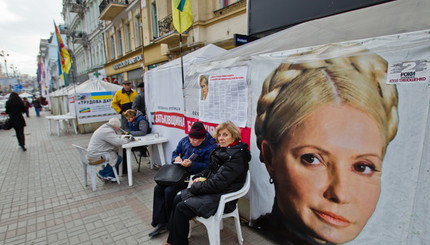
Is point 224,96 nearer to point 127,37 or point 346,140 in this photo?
point 346,140

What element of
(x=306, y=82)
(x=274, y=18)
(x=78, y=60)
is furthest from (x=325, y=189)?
(x=78, y=60)

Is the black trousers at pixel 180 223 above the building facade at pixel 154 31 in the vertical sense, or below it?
below

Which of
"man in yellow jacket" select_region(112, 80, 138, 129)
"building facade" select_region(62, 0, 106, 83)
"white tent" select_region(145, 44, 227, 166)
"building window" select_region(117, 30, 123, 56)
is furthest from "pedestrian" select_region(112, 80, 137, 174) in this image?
"building facade" select_region(62, 0, 106, 83)

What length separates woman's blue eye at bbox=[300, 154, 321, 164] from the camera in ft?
7.54

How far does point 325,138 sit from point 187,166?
1692 mm

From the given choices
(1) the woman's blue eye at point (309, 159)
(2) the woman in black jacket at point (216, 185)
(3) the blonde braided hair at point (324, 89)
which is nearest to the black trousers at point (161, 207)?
(2) the woman in black jacket at point (216, 185)

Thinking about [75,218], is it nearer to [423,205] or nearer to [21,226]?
[21,226]

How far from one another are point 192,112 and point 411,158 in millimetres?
3041

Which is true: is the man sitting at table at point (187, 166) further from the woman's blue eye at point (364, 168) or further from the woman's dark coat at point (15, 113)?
the woman's dark coat at point (15, 113)

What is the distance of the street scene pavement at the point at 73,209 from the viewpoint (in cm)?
311

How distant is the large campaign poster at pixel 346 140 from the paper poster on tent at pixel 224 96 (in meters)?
0.20

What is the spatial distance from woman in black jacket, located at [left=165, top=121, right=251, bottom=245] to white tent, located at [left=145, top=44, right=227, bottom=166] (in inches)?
75.7

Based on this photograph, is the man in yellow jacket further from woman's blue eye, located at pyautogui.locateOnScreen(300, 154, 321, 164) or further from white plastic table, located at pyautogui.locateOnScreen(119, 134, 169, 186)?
woman's blue eye, located at pyautogui.locateOnScreen(300, 154, 321, 164)

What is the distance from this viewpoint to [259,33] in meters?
6.17
